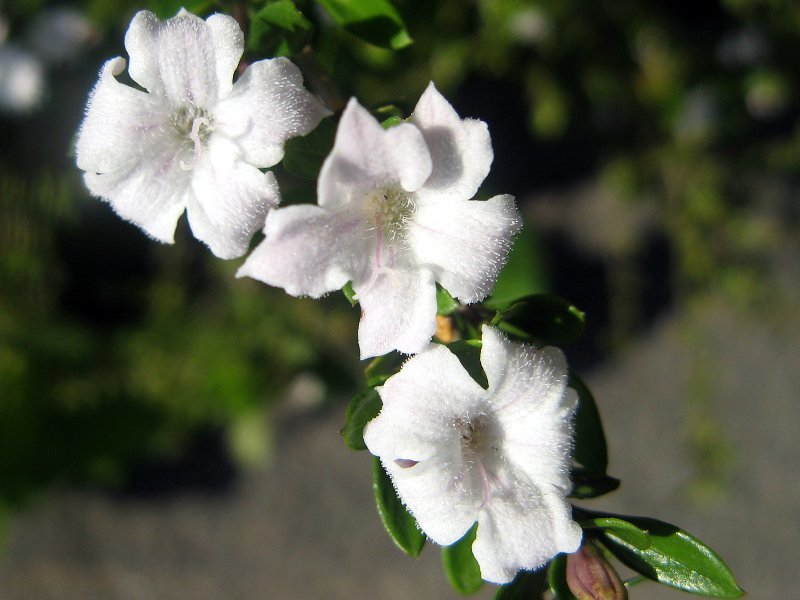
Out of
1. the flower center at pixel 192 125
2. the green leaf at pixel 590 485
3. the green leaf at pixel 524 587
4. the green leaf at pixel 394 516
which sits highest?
the flower center at pixel 192 125

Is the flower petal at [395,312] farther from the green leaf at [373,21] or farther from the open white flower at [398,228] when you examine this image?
the green leaf at [373,21]

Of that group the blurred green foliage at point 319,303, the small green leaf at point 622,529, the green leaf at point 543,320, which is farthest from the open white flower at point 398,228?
the blurred green foliage at point 319,303

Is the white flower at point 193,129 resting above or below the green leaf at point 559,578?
above

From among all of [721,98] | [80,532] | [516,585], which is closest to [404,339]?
[516,585]

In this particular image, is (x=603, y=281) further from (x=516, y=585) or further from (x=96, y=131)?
(x=96, y=131)

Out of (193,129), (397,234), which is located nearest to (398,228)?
(397,234)

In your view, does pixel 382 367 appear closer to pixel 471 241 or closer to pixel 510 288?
pixel 471 241

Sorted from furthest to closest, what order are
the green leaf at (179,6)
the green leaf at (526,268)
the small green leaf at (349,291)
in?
the green leaf at (526,268) → the green leaf at (179,6) → the small green leaf at (349,291)

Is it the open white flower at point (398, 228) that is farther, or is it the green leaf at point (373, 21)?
the green leaf at point (373, 21)
